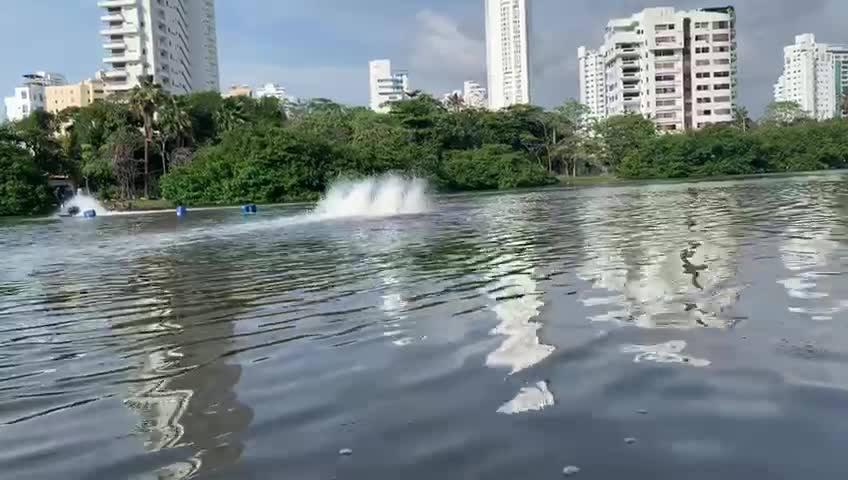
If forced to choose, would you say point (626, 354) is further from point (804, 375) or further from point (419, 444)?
point (419, 444)

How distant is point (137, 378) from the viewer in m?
6.71

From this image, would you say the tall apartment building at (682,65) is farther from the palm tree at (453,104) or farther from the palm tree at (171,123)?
the palm tree at (171,123)

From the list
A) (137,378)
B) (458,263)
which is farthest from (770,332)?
(458,263)

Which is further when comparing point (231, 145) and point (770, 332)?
point (231, 145)

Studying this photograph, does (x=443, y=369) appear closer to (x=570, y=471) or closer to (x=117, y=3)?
(x=570, y=471)

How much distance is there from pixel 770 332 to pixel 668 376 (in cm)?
181

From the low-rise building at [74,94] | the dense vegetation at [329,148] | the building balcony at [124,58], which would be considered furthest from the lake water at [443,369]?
the low-rise building at [74,94]

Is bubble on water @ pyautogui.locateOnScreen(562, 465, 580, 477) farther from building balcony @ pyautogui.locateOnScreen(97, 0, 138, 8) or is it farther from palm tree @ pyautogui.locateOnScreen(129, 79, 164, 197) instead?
building balcony @ pyautogui.locateOnScreen(97, 0, 138, 8)

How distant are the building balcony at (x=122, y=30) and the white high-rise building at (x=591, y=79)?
289 feet

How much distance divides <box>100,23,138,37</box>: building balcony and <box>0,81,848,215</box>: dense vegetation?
2893cm

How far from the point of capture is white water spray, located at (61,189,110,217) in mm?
50256

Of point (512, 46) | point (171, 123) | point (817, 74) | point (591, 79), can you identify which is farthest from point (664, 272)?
point (817, 74)

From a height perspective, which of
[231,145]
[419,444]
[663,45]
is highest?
[663,45]

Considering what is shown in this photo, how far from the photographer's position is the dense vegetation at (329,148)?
62.0m
